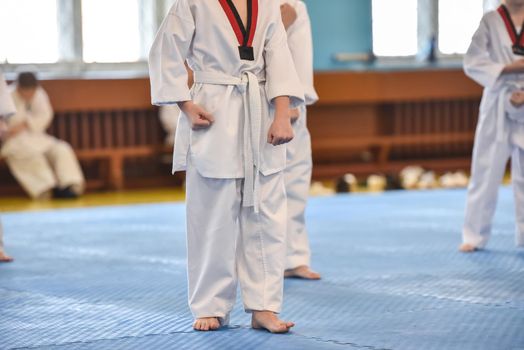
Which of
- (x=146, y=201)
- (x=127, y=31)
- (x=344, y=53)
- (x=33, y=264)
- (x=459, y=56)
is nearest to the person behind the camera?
(x=33, y=264)

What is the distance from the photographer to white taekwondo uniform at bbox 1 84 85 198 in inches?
354

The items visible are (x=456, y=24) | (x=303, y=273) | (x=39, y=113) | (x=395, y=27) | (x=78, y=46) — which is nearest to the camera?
(x=303, y=273)

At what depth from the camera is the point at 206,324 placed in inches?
130

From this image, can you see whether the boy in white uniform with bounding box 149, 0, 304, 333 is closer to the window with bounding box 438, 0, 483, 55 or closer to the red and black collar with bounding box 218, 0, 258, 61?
the red and black collar with bounding box 218, 0, 258, 61

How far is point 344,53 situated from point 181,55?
8.17 m

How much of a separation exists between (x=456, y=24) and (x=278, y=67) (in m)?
9.09

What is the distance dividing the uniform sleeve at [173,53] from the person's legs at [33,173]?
600 cm

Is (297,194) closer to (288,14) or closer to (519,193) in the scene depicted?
(288,14)

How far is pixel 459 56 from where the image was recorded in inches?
473

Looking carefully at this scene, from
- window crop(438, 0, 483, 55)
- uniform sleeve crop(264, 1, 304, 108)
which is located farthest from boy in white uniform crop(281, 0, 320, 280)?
window crop(438, 0, 483, 55)

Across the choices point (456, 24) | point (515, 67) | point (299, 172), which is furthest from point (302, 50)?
point (456, 24)

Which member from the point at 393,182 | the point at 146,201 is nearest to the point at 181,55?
the point at 146,201

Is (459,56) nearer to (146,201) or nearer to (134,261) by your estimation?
(146,201)

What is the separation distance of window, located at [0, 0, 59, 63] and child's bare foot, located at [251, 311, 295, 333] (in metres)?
7.32
